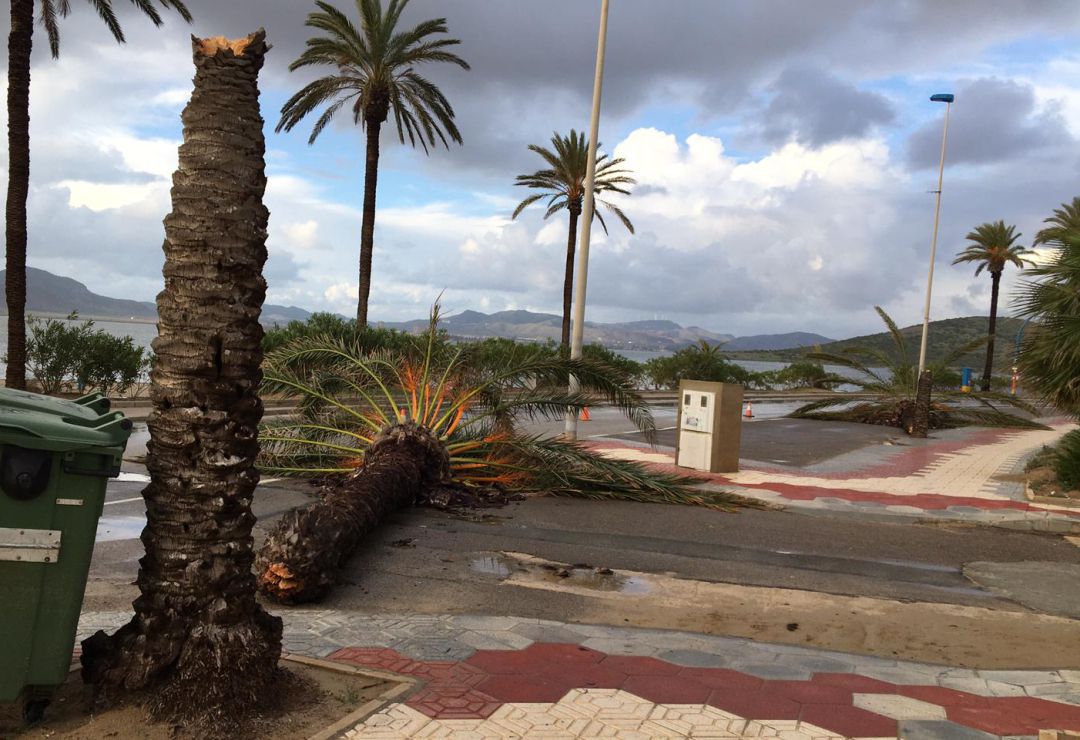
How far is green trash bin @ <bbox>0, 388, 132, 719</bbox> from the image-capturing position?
3506 millimetres

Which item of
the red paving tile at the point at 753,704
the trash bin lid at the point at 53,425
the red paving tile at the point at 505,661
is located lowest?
the red paving tile at the point at 505,661

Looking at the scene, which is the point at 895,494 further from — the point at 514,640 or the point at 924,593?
the point at 514,640

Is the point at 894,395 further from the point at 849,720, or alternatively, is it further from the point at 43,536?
the point at 43,536

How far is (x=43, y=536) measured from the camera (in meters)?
3.55

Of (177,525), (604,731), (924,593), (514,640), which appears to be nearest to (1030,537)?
(924,593)

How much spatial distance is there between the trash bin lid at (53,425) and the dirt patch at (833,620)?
3359 millimetres

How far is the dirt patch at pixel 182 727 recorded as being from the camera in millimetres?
3656

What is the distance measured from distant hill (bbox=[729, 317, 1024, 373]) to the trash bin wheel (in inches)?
514

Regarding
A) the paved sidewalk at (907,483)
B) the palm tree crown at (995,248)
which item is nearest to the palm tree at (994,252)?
the palm tree crown at (995,248)

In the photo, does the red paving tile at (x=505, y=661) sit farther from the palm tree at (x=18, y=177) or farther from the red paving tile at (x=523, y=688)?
the palm tree at (x=18, y=177)

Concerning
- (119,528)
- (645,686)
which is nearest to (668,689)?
(645,686)

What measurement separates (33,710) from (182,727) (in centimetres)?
64

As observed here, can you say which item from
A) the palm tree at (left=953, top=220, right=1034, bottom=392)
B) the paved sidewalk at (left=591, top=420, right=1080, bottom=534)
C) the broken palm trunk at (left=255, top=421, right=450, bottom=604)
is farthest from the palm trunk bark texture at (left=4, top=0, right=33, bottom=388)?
the palm tree at (left=953, top=220, right=1034, bottom=392)

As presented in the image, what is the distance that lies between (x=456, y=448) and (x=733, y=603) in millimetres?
4685
